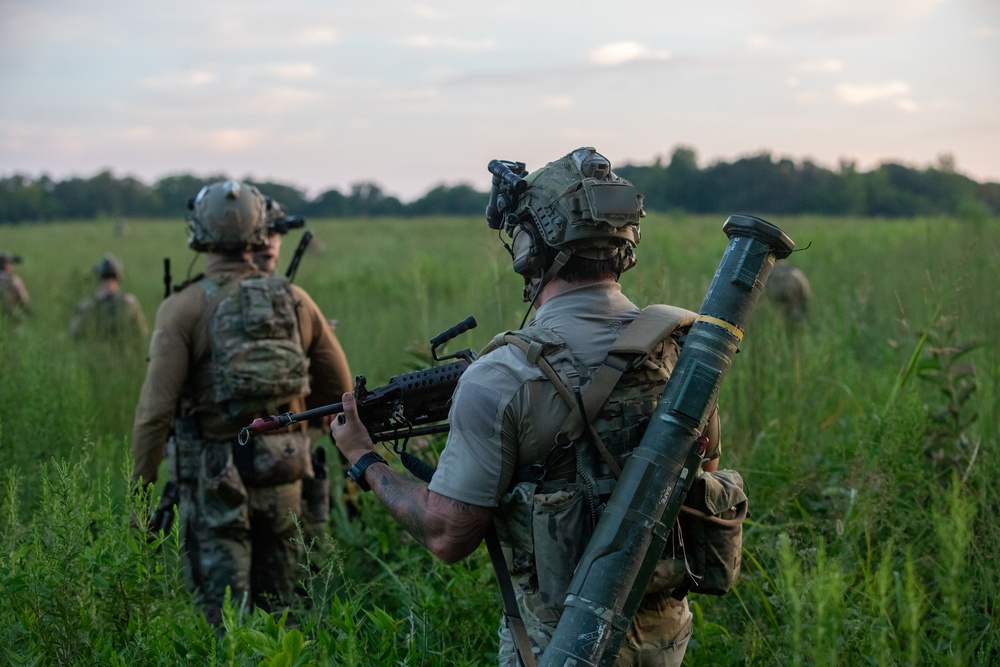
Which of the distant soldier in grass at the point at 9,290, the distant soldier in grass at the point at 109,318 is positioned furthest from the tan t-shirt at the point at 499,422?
the distant soldier in grass at the point at 9,290

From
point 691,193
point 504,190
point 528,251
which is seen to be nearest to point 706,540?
point 528,251

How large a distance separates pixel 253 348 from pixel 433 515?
73.2 inches

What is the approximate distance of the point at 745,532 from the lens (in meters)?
3.90

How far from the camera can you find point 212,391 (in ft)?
12.7

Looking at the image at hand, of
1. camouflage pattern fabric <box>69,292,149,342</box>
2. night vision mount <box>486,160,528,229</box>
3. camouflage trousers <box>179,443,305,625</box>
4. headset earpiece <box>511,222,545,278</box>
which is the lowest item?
camouflage trousers <box>179,443,305,625</box>

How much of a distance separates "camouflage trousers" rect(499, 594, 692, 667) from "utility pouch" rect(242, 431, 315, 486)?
1.84m

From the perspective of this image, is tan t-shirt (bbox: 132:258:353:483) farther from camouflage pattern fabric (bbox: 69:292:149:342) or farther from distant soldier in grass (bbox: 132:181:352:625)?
camouflage pattern fabric (bbox: 69:292:149:342)

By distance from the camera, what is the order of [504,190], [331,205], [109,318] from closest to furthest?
[504,190] → [109,318] → [331,205]

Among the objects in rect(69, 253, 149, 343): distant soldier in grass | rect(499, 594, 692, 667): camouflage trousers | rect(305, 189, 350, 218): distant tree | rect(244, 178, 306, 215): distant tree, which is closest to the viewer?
rect(499, 594, 692, 667): camouflage trousers

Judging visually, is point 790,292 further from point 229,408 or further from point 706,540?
point 706,540

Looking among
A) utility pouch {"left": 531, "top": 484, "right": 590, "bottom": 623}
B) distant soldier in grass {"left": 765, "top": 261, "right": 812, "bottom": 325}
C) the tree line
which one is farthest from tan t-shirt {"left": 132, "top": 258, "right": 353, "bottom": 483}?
the tree line

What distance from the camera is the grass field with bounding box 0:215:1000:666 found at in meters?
2.45

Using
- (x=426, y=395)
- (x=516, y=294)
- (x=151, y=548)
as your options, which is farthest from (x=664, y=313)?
(x=516, y=294)

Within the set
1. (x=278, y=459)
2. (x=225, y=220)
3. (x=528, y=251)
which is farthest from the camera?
(x=225, y=220)
